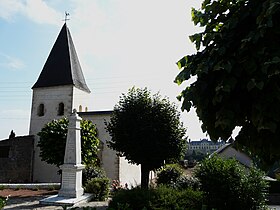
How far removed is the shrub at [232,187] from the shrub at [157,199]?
1.37 ft

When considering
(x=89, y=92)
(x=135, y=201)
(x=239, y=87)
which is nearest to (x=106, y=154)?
(x=89, y=92)

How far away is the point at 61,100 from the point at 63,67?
329cm

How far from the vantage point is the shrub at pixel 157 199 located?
7078mm

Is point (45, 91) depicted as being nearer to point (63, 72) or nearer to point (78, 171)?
point (63, 72)

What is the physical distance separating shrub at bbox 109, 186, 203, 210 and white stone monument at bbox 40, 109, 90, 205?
12.7 ft

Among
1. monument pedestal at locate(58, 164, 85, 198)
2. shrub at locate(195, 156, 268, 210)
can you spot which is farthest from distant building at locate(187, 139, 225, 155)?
monument pedestal at locate(58, 164, 85, 198)

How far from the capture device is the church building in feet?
76.6

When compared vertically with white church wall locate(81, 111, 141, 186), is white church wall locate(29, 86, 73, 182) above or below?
above

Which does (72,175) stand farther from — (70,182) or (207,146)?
(207,146)

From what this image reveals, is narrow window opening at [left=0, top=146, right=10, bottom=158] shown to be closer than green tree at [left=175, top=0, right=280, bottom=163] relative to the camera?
No

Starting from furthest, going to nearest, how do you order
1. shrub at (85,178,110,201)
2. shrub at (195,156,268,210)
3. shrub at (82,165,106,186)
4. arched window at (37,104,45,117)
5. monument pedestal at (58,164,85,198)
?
1. arched window at (37,104,45,117)
2. shrub at (82,165,106,186)
3. shrub at (85,178,110,201)
4. monument pedestal at (58,164,85,198)
5. shrub at (195,156,268,210)

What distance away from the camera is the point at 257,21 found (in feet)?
6.94

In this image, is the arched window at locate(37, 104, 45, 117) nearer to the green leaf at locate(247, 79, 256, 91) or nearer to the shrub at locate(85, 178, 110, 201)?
the shrub at locate(85, 178, 110, 201)

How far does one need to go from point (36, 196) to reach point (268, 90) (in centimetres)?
1298
